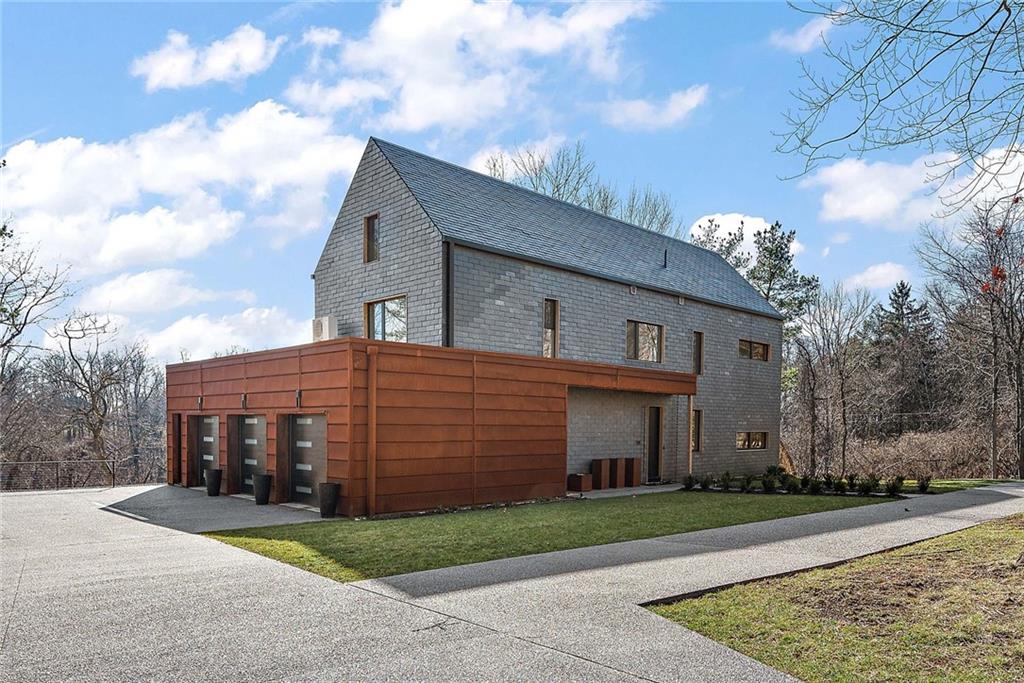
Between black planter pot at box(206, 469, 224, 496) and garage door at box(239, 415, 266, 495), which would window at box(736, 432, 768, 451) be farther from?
black planter pot at box(206, 469, 224, 496)

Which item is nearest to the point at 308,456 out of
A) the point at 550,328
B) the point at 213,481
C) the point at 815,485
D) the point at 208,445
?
the point at 213,481

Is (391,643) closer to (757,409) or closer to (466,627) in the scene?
(466,627)

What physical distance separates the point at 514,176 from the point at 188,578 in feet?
88.9

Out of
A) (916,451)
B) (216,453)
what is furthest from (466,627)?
(916,451)

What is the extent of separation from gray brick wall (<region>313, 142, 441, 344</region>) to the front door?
707cm

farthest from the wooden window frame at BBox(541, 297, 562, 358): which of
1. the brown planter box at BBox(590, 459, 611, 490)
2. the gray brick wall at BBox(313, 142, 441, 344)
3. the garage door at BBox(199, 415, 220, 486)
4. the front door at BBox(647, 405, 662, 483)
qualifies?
the garage door at BBox(199, 415, 220, 486)

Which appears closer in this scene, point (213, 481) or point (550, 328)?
point (213, 481)

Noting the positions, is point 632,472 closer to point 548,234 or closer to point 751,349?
point 548,234

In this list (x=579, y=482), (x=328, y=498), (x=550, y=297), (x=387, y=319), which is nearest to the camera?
(x=328, y=498)

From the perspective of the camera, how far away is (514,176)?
104 feet

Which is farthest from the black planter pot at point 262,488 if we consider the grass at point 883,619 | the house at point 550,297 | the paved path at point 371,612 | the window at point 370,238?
the grass at point 883,619

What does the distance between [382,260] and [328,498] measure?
644cm

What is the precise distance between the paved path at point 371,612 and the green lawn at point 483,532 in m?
0.42

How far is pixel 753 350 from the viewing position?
2373 cm
